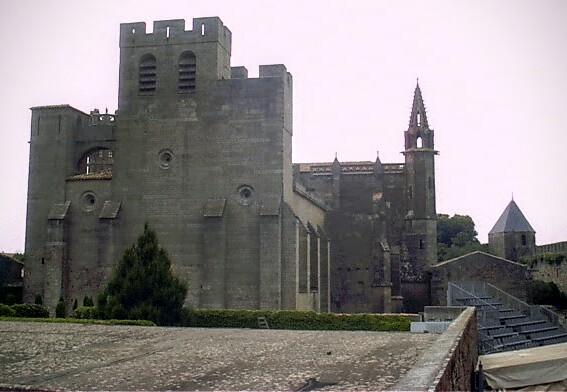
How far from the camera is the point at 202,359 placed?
1248 centimetres

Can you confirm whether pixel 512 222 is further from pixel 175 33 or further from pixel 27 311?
pixel 27 311

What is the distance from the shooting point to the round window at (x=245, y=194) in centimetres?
3531

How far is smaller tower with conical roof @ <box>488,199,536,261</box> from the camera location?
65.6 m

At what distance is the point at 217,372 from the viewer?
10.9 meters

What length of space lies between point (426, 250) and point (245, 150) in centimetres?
2094

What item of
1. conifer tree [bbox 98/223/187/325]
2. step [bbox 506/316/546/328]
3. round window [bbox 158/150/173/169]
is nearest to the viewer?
conifer tree [bbox 98/223/187/325]

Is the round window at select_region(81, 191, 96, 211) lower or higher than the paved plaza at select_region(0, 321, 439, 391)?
higher

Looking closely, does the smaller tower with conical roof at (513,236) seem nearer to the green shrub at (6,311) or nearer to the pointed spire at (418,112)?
the pointed spire at (418,112)

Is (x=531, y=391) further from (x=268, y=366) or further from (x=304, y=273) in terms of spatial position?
(x=304, y=273)

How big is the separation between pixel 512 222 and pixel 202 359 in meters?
59.2

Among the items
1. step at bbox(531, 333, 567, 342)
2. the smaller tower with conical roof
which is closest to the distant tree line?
the smaller tower with conical roof

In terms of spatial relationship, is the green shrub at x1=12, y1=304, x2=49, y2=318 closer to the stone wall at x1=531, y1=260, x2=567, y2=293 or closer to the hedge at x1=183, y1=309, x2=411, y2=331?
the hedge at x1=183, y1=309, x2=411, y2=331

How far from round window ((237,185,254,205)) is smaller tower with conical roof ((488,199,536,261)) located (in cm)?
3816

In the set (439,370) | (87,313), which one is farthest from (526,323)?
(439,370)
